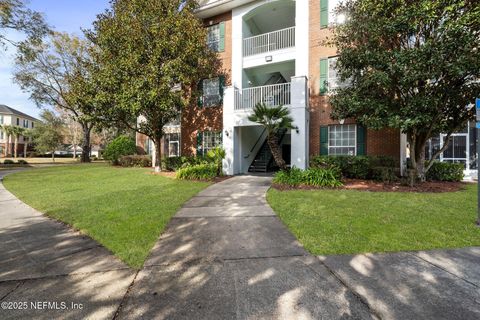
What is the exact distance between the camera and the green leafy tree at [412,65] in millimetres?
7043

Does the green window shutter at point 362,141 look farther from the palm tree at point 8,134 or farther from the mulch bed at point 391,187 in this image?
the palm tree at point 8,134

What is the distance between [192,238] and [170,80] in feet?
32.6

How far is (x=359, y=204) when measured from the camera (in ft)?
21.7

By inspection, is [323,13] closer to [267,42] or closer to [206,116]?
[267,42]

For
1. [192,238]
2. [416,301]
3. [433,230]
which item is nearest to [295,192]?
[433,230]

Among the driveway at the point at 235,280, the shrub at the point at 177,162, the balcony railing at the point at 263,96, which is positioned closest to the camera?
the driveway at the point at 235,280

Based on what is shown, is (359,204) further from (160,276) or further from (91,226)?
(91,226)

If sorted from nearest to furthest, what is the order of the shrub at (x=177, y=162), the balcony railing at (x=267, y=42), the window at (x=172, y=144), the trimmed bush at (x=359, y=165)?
the trimmed bush at (x=359, y=165) → the balcony railing at (x=267, y=42) → the shrub at (x=177, y=162) → the window at (x=172, y=144)

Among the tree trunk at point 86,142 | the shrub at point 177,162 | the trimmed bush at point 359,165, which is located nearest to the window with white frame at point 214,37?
the shrub at point 177,162

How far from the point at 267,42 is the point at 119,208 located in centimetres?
1301

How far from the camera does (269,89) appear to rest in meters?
13.4

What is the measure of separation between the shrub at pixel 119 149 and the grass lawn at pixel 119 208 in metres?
10.5

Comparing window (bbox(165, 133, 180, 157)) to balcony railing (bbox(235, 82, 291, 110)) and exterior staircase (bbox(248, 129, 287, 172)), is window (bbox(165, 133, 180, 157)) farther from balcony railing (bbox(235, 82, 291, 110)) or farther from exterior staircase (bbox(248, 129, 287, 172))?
balcony railing (bbox(235, 82, 291, 110))

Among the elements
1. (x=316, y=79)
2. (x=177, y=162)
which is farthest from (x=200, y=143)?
(x=316, y=79)
